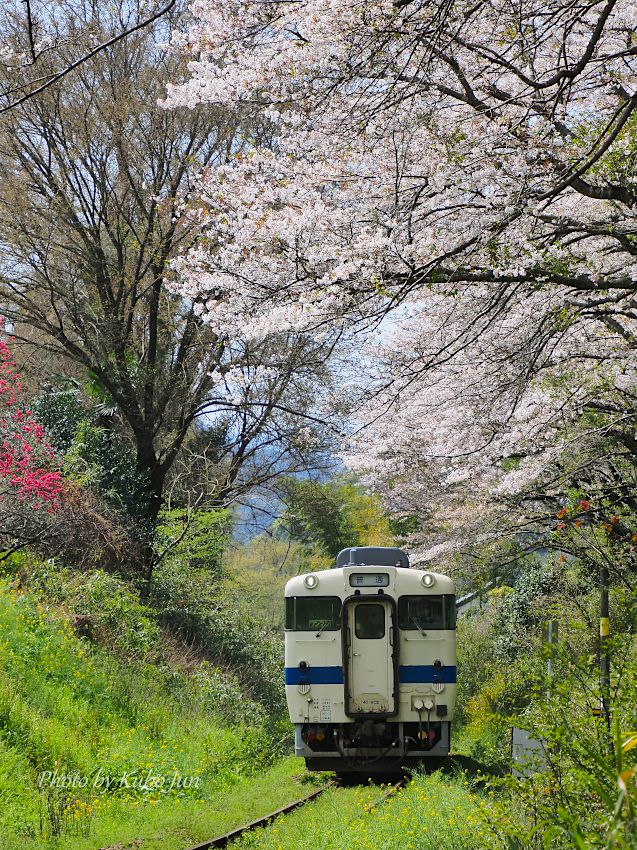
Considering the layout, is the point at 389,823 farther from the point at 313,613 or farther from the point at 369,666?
the point at 313,613

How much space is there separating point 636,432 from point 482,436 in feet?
7.18

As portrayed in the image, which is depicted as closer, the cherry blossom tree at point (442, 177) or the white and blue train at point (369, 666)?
the cherry blossom tree at point (442, 177)

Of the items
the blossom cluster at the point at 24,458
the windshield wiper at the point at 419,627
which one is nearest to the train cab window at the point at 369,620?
the windshield wiper at the point at 419,627

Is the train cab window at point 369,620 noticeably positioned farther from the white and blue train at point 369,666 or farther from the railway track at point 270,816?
the railway track at point 270,816

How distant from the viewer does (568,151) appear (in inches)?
285

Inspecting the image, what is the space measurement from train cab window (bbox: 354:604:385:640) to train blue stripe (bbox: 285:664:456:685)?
0.53 meters

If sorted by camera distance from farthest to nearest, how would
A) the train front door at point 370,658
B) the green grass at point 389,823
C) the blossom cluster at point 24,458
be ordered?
1. the blossom cluster at point 24,458
2. the train front door at point 370,658
3. the green grass at point 389,823

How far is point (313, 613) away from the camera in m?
11.2

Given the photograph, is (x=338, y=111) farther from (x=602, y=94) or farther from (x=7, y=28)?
(x=7, y=28)

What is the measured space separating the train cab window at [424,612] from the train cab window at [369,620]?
0.79ft

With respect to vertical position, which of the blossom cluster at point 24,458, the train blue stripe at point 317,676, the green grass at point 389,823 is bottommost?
the green grass at point 389,823

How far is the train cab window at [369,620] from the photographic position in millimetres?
11242

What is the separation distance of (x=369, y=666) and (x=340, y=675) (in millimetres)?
384

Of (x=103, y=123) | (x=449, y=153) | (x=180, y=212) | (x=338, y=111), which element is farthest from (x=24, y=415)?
(x=449, y=153)
